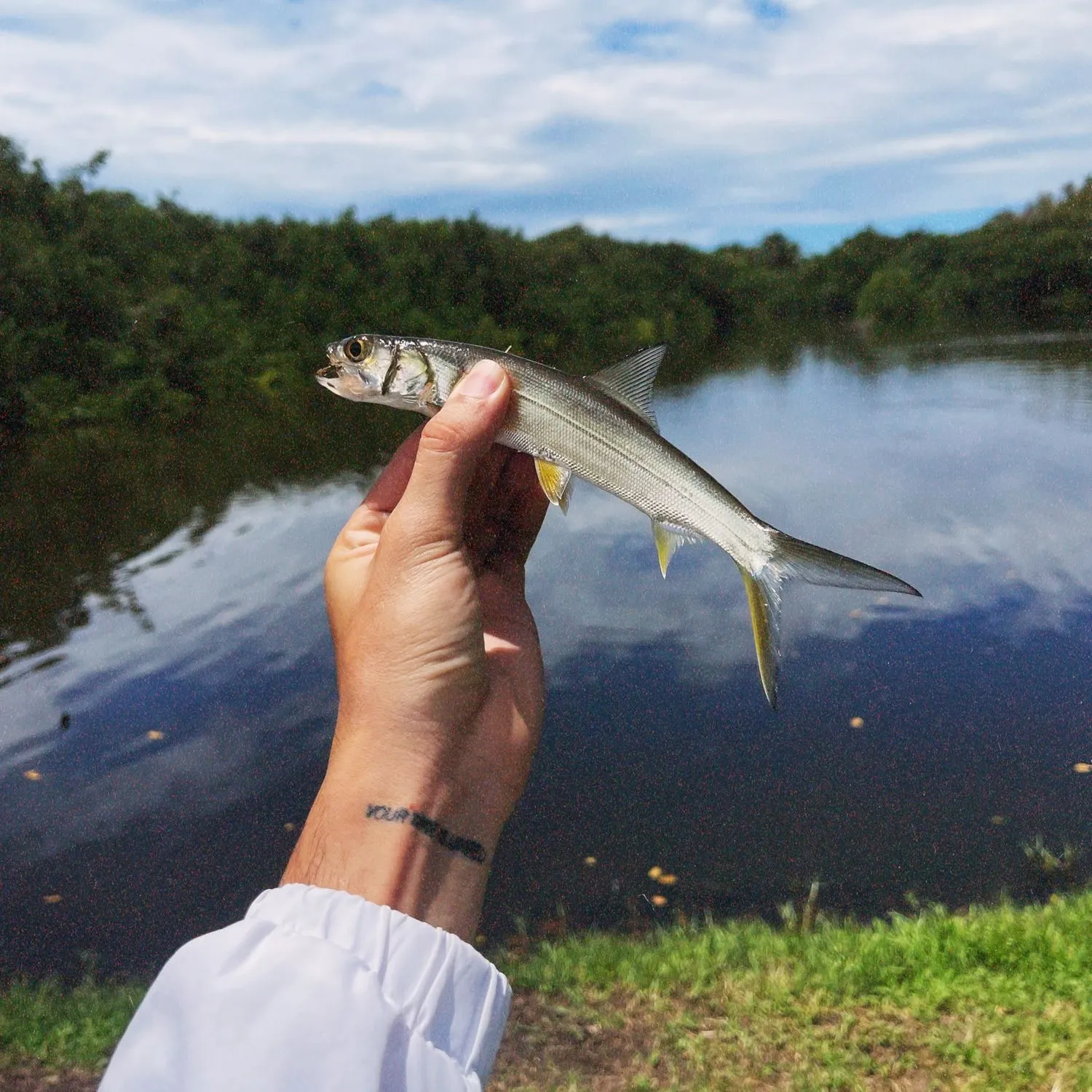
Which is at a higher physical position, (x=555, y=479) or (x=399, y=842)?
(x=555, y=479)

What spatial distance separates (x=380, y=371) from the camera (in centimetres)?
307

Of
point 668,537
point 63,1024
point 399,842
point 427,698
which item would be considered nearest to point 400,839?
point 399,842

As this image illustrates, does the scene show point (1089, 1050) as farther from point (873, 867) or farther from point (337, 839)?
point (337, 839)

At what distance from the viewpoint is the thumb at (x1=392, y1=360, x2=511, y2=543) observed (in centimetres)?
290

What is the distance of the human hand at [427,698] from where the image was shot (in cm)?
241

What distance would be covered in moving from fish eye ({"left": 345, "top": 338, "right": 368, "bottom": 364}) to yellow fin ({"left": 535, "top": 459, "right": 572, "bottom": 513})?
2.07 feet

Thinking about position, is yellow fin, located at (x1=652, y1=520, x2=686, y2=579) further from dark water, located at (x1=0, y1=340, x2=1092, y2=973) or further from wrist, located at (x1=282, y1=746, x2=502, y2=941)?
dark water, located at (x1=0, y1=340, x2=1092, y2=973)

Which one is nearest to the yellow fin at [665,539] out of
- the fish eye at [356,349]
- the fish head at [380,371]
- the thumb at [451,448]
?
the thumb at [451,448]

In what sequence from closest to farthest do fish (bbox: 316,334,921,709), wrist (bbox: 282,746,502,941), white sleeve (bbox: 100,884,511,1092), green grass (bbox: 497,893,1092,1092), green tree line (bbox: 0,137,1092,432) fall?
1. white sleeve (bbox: 100,884,511,1092)
2. wrist (bbox: 282,746,502,941)
3. fish (bbox: 316,334,921,709)
4. green grass (bbox: 497,893,1092,1092)
5. green tree line (bbox: 0,137,1092,432)

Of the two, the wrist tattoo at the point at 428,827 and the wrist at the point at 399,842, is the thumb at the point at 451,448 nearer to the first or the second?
the wrist at the point at 399,842

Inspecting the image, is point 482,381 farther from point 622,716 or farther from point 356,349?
point 622,716

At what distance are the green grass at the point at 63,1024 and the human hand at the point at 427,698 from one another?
359 cm

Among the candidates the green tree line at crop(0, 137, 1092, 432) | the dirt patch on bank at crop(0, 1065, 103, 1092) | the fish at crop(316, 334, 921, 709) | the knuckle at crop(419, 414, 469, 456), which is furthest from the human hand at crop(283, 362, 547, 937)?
the green tree line at crop(0, 137, 1092, 432)

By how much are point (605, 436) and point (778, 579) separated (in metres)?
0.66
